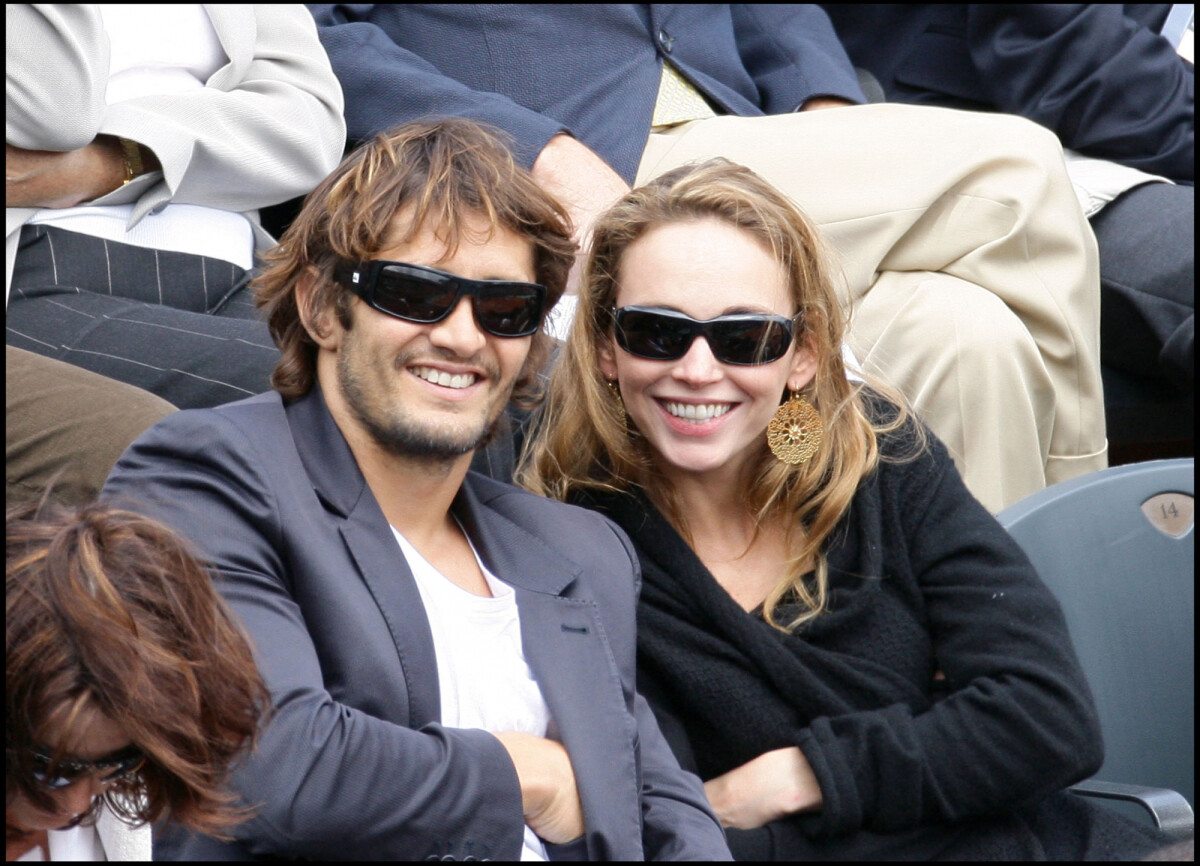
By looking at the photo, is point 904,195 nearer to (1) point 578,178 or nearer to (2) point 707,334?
(1) point 578,178

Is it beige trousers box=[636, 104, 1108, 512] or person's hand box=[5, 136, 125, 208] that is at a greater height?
person's hand box=[5, 136, 125, 208]

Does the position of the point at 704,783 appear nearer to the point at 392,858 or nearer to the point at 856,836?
the point at 856,836

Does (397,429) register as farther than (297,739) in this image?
Yes

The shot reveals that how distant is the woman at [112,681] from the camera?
110cm

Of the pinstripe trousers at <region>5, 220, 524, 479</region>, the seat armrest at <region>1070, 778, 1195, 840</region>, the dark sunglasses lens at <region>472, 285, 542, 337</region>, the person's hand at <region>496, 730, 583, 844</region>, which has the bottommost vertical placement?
the seat armrest at <region>1070, 778, 1195, 840</region>

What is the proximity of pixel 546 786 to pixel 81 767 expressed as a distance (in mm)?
660

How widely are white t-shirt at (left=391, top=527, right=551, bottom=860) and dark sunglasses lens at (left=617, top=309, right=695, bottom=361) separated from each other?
51cm

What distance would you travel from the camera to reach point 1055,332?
297 centimetres

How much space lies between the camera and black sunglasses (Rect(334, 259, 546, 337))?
1826 mm

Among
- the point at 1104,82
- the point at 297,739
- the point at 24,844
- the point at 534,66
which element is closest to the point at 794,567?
the point at 297,739

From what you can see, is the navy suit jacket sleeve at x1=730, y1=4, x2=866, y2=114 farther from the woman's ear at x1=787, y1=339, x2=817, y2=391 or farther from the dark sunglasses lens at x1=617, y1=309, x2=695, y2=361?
the dark sunglasses lens at x1=617, y1=309, x2=695, y2=361

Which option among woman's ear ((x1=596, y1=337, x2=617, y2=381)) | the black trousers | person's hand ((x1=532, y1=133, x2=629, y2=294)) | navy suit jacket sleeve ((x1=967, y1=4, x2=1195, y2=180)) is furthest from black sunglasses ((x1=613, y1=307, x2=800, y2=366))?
navy suit jacket sleeve ((x1=967, y1=4, x2=1195, y2=180))

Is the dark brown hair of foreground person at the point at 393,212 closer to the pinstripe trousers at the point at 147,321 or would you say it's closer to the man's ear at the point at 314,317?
the man's ear at the point at 314,317

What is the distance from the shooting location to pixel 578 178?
9.66ft
